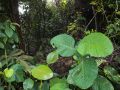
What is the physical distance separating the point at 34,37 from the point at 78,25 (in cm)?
157

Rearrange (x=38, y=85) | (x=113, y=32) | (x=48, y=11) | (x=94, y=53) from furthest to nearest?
1. (x=48, y=11)
2. (x=113, y=32)
3. (x=38, y=85)
4. (x=94, y=53)

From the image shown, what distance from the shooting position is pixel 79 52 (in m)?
1.37

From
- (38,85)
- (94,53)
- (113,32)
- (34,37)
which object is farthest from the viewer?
(34,37)

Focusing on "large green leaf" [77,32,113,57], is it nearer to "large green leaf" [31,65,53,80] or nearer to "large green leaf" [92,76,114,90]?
"large green leaf" [92,76,114,90]

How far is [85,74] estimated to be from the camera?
4.41 feet

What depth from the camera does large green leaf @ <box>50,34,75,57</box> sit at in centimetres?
143

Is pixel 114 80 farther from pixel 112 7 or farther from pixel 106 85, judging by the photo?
pixel 112 7

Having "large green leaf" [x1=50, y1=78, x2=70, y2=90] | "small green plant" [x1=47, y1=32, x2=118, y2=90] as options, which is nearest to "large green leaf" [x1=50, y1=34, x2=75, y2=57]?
"small green plant" [x1=47, y1=32, x2=118, y2=90]

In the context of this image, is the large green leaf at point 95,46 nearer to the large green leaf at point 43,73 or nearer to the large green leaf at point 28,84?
the large green leaf at point 43,73

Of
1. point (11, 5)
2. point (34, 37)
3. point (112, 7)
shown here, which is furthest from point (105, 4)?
point (34, 37)

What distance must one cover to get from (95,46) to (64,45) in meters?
0.18

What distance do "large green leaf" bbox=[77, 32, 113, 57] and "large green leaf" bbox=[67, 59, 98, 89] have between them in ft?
0.17

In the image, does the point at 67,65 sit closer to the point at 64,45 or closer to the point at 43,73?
the point at 43,73

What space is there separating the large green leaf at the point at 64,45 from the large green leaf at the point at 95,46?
0.24ft
